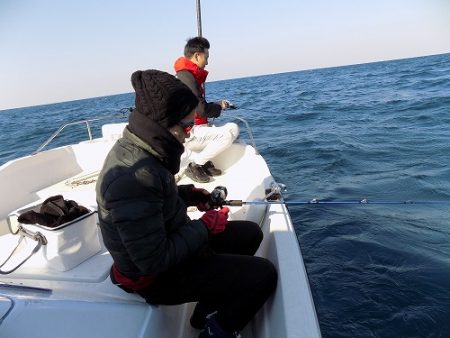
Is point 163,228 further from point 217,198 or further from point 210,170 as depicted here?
point 210,170

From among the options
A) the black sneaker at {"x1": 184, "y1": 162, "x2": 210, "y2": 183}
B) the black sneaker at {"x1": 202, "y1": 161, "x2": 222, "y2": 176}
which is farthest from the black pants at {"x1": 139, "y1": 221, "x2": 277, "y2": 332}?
the black sneaker at {"x1": 202, "y1": 161, "x2": 222, "y2": 176}

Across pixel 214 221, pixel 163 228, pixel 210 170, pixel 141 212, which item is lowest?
pixel 210 170

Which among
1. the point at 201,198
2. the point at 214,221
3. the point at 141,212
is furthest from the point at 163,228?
the point at 201,198

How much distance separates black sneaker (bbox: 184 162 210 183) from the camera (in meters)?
4.19

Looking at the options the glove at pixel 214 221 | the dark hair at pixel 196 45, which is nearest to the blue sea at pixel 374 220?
the glove at pixel 214 221

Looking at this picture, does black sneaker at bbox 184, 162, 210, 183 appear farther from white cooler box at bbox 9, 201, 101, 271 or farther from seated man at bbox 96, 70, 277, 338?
seated man at bbox 96, 70, 277, 338

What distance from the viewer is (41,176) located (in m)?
4.45

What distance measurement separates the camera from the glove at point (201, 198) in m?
2.42

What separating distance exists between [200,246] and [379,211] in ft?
12.9

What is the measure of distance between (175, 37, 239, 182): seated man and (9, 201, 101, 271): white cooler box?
6.56ft

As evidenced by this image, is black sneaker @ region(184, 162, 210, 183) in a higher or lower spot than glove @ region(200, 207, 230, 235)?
lower

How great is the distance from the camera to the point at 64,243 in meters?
2.17

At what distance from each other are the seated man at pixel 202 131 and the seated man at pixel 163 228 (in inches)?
94.2

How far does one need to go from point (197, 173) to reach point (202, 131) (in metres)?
0.53
